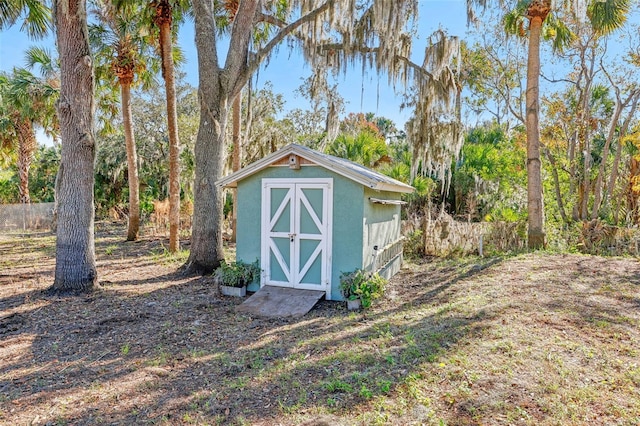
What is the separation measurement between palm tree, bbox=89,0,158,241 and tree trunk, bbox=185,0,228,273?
2.63 meters

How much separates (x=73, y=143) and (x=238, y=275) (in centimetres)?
353

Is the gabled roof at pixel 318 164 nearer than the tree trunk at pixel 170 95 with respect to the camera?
Yes

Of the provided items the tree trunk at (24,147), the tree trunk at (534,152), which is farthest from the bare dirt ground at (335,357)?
the tree trunk at (24,147)

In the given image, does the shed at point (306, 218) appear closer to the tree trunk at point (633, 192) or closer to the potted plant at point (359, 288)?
the potted plant at point (359, 288)

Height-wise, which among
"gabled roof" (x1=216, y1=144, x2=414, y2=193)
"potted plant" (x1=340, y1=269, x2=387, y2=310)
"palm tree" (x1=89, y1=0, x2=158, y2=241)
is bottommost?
"potted plant" (x1=340, y1=269, x2=387, y2=310)

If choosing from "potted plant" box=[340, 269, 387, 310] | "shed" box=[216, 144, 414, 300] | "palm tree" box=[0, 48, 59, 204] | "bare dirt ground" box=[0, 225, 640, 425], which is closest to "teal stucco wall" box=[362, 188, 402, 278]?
"shed" box=[216, 144, 414, 300]

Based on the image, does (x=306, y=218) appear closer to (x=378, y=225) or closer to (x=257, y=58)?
(x=378, y=225)

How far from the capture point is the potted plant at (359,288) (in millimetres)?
5949

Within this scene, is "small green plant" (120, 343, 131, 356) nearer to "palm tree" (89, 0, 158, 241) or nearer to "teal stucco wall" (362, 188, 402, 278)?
"teal stucco wall" (362, 188, 402, 278)

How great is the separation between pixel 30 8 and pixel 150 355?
834 centimetres

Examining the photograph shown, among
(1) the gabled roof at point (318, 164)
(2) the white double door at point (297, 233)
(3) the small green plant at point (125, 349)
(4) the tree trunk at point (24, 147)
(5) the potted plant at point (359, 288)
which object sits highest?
(4) the tree trunk at point (24, 147)

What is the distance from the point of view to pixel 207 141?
25.7 ft

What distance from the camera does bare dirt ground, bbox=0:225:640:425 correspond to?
305 centimetres

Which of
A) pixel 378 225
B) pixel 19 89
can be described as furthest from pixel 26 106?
pixel 378 225
